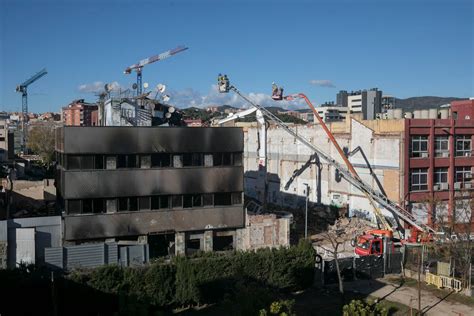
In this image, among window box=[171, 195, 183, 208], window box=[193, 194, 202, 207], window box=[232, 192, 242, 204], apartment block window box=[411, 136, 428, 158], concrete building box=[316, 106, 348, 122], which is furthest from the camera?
concrete building box=[316, 106, 348, 122]

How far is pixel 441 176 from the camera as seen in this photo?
4606 centimetres

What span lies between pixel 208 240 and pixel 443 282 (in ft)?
49.2

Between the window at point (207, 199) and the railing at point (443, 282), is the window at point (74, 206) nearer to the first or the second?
the window at point (207, 199)

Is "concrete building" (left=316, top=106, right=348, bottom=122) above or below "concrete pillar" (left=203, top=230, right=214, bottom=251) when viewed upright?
above

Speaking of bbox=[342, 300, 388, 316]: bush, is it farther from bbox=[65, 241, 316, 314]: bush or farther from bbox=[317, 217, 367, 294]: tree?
bbox=[317, 217, 367, 294]: tree

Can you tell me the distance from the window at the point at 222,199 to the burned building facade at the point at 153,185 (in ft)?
0.22

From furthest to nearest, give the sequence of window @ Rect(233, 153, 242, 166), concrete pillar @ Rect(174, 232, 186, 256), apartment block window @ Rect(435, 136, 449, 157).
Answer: apartment block window @ Rect(435, 136, 449, 157), window @ Rect(233, 153, 242, 166), concrete pillar @ Rect(174, 232, 186, 256)

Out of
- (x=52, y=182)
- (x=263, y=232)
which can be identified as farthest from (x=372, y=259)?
(x=52, y=182)

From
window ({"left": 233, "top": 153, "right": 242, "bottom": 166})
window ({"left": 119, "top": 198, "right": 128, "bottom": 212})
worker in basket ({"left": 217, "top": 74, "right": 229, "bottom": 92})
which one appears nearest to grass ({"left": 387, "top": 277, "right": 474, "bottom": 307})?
window ({"left": 233, "top": 153, "right": 242, "bottom": 166})

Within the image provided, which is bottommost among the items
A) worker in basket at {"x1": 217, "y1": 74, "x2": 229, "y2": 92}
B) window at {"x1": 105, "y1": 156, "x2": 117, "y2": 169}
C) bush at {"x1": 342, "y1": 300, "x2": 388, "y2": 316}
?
bush at {"x1": 342, "y1": 300, "x2": 388, "y2": 316}

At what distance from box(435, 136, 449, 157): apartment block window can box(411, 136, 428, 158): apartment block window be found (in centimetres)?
125

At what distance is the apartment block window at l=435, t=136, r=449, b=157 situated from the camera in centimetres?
4544

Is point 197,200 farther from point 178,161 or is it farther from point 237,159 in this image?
point 237,159

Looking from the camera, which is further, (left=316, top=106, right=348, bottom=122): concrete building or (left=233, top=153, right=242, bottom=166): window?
(left=316, top=106, right=348, bottom=122): concrete building
